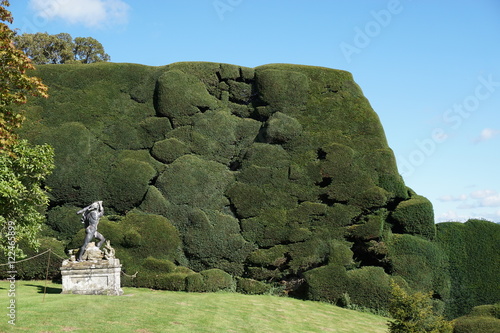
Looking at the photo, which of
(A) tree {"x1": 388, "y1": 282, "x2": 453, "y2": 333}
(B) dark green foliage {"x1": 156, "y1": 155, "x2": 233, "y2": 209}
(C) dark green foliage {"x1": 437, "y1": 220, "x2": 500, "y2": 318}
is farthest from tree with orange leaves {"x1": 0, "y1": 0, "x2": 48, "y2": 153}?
(C) dark green foliage {"x1": 437, "y1": 220, "x2": 500, "y2": 318}

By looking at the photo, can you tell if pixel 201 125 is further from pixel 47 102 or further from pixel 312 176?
pixel 47 102

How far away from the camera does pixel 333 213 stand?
24812 millimetres

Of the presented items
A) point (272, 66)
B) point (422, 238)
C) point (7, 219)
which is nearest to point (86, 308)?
point (7, 219)

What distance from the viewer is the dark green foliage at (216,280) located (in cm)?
2309

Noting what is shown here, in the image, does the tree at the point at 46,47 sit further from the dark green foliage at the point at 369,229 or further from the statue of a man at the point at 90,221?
the dark green foliage at the point at 369,229

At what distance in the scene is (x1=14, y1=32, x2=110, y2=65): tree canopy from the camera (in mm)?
38213

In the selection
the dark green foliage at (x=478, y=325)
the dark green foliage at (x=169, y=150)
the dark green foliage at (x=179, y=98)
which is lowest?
the dark green foliage at (x=478, y=325)

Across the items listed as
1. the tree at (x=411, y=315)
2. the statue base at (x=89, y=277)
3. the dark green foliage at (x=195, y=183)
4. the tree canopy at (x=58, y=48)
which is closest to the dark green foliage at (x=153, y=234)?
the dark green foliage at (x=195, y=183)

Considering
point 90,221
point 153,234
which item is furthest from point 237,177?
point 90,221

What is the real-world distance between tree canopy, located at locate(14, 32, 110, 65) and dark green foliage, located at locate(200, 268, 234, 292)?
22.5 m

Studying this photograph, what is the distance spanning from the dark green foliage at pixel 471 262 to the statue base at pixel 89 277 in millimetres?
15003

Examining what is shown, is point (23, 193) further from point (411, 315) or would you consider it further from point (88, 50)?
point (88, 50)

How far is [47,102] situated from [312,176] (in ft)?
48.3

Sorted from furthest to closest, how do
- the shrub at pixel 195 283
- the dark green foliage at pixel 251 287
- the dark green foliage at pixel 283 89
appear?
the dark green foliage at pixel 283 89 < the dark green foliage at pixel 251 287 < the shrub at pixel 195 283
